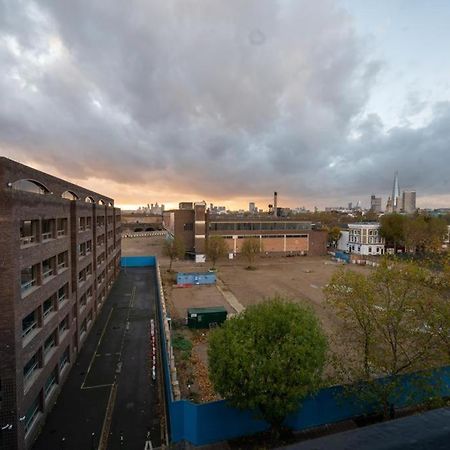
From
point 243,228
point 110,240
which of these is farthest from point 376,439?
point 243,228

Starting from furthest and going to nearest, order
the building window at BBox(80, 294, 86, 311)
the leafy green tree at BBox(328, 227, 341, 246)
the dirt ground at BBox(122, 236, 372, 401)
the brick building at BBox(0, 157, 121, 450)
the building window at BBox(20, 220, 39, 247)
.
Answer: the leafy green tree at BBox(328, 227, 341, 246)
the building window at BBox(80, 294, 86, 311)
the dirt ground at BBox(122, 236, 372, 401)
the building window at BBox(20, 220, 39, 247)
the brick building at BBox(0, 157, 121, 450)

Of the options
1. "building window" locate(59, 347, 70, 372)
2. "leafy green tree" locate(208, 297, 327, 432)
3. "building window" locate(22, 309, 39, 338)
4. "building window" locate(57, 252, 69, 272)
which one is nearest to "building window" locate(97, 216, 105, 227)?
"building window" locate(57, 252, 69, 272)

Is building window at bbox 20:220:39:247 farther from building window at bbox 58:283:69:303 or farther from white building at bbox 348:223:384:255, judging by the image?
white building at bbox 348:223:384:255

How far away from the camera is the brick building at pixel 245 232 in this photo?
66375 mm

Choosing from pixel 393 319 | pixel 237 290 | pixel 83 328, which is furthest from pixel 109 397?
pixel 237 290

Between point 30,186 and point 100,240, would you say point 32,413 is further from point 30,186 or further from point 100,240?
point 100,240

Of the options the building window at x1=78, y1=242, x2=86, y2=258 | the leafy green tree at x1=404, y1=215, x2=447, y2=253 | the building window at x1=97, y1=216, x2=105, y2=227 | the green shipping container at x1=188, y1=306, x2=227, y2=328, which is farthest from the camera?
the leafy green tree at x1=404, y1=215, x2=447, y2=253

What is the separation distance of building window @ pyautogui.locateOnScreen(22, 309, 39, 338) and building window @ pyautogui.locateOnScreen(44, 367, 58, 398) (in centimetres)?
327

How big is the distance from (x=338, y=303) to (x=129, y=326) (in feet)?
62.8

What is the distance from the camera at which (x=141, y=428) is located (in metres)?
15.3

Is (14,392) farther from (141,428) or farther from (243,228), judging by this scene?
(243,228)

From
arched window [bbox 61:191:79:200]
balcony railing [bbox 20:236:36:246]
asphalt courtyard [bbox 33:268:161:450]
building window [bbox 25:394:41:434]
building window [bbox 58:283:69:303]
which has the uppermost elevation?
arched window [bbox 61:191:79:200]

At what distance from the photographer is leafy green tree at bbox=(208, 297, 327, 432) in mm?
12359

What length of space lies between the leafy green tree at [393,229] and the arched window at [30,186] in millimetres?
69554
